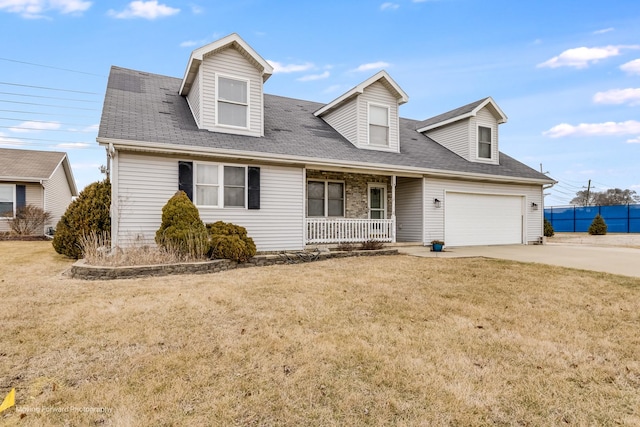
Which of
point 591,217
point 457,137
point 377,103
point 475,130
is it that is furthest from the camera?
point 591,217

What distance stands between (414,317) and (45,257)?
10.3 m

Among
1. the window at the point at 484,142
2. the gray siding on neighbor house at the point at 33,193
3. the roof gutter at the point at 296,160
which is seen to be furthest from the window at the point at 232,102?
the gray siding on neighbor house at the point at 33,193

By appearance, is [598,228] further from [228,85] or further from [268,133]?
[228,85]

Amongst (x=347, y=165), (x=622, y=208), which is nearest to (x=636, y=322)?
(x=347, y=165)

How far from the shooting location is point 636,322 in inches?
175

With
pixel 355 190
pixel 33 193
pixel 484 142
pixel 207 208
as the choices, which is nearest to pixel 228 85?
pixel 207 208

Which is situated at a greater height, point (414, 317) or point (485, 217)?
point (485, 217)

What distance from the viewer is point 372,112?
12961 millimetres

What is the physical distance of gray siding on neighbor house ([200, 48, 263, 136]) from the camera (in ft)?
33.9

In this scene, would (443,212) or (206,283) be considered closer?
(206,283)

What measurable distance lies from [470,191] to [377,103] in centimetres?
503

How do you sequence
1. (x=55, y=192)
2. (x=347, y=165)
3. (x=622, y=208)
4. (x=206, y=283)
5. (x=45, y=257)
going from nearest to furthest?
(x=206, y=283), (x=45, y=257), (x=347, y=165), (x=55, y=192), (x=622, y=208)

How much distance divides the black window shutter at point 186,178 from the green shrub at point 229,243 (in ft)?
3.94

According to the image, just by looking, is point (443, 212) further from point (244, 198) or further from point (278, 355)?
point (278, 355)
